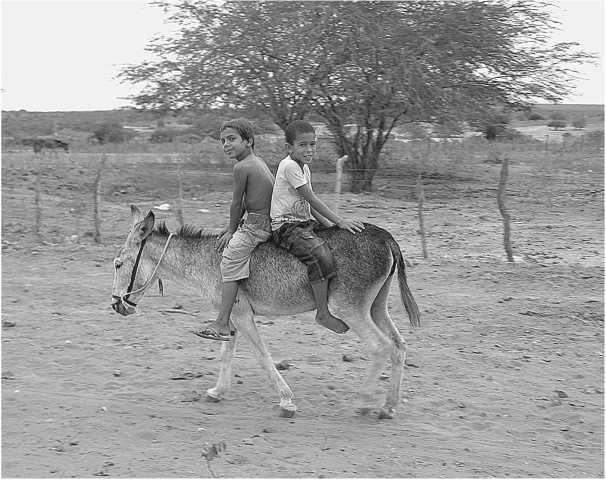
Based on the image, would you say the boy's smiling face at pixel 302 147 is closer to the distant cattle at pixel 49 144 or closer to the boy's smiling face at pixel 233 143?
the boy's smiling face at pixel 233 143

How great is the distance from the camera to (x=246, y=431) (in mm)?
5273

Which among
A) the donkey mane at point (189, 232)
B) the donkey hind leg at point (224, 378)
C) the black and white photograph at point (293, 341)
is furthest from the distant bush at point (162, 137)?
the donkey hind leg at point (224, 378)

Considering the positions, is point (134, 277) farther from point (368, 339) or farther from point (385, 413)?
point (385, 413)

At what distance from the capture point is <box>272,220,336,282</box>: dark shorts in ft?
17.9

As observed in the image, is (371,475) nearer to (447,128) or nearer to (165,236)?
(165,236)

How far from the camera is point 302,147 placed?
5.50m

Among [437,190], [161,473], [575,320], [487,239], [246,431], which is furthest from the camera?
[437,190]

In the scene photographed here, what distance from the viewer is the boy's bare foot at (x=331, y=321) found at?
18.2ft

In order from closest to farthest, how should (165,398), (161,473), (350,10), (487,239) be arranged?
(161,473) → (165,398) → (487,239) → (350,10)

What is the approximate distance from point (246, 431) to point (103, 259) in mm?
7165

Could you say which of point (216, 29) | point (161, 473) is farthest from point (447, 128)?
point (161, 473)

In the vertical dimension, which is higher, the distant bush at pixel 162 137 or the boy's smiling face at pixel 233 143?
the boy's smiling face at pixel 233 143

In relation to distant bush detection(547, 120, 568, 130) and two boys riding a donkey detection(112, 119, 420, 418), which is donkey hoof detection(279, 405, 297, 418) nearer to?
two boys riding a donkey detection(112, 119, 420, 418)

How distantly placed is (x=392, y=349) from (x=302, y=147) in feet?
5.32
